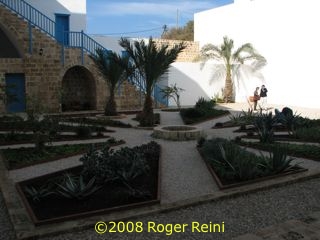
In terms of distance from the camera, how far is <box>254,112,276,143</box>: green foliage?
34.5 feet

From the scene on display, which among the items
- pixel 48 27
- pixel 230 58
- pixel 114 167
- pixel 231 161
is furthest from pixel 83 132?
pixel 230 58

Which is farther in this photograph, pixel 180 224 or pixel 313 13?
pixel 313 13

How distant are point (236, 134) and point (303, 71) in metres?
12.5

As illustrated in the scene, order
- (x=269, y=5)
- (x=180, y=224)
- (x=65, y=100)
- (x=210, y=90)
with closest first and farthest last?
(x=180, y=224) → (x=65, y=100) → (x=269, y=5) → (x=210, y=90)

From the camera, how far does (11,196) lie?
19.8 ft

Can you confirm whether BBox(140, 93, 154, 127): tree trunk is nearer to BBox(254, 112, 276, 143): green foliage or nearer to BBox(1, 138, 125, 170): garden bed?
BBox(254, 112, 276, 143): green foliage

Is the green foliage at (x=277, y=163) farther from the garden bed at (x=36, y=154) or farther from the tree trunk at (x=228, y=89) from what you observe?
the tree trunk at (x=228, y=89)

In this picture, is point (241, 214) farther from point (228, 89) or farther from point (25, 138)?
point (228, 89)

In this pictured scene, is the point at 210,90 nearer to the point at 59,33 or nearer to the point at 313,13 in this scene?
the point at 313,13

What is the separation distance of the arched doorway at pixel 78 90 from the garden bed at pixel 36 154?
11755 mm

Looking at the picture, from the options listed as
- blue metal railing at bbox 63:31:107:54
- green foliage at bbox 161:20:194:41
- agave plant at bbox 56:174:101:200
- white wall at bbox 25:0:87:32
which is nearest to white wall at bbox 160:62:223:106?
blue metal railing at bbox 63:31:107:54

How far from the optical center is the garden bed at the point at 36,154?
8.27 m

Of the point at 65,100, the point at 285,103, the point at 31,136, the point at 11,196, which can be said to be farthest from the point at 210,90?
the point at 11,196

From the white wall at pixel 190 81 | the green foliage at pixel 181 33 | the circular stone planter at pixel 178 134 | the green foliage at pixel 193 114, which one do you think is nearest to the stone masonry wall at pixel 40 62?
the green foliage at pixel 193 114
